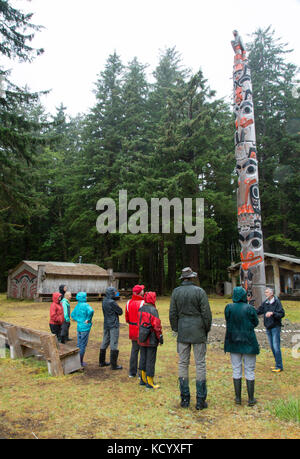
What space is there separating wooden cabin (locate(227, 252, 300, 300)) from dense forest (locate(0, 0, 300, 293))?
2.95 meters

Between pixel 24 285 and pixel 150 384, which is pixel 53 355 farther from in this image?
pixel 24 285

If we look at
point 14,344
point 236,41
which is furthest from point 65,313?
point 236,41

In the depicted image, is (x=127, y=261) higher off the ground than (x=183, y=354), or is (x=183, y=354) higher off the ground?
(x=127, y=261)

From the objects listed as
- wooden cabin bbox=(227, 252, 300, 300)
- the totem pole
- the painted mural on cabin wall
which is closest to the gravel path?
the totem pole

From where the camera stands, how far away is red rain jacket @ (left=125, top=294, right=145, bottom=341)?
5943 mm

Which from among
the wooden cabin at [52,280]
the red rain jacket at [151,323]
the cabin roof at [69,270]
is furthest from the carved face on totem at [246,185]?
the wooden cabin at [52,280]

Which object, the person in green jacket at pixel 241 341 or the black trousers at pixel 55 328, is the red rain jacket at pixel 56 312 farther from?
the person in green jacket at pixel 241 341

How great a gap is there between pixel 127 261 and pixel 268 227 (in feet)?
50.9

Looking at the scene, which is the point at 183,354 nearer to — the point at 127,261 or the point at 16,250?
the point at 127,261

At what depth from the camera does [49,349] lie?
5973mm

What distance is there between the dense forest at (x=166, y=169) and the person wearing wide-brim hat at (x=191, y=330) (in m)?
17.3

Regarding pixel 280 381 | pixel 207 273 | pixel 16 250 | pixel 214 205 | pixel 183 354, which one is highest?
pixel 214 205

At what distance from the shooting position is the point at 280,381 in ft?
19.0
